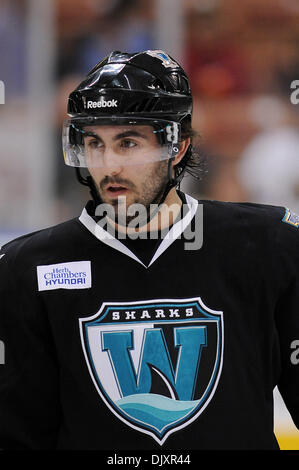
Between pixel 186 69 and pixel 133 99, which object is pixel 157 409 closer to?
pixel 133 99

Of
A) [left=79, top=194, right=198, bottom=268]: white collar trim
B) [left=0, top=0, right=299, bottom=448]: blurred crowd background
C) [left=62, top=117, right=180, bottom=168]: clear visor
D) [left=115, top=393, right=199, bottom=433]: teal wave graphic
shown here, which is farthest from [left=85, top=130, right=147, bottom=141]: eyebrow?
[left=0, top=0, right=299, bottom=448]: blurred crowd background

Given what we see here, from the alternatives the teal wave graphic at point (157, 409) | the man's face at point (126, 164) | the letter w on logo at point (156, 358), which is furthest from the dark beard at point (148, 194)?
the teal wave graphic at point (157, 409)

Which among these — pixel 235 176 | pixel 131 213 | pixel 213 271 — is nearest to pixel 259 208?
pixel 213 271

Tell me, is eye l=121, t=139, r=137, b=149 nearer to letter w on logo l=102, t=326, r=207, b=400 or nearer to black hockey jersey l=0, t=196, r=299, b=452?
black hockey jersey l=0, t=196, r=299, b=452

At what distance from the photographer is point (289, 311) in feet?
5.66

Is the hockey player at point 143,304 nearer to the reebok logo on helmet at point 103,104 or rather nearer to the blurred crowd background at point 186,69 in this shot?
the reebok logo on helmet at point 103,104

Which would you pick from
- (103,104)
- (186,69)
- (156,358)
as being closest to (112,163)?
(103,104)

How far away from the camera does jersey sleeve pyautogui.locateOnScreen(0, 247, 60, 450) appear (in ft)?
5.72

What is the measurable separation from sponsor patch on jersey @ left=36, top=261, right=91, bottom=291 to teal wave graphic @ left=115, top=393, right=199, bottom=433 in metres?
0.26

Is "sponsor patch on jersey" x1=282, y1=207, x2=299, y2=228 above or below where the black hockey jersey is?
above

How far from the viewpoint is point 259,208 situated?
6.04ft

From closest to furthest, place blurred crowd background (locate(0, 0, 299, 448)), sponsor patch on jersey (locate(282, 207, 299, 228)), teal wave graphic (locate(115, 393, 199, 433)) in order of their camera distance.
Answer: teal wave graphic (locate(115, 393, 199, 433)) → sponsor patch on jersey (locate(282, 207, 299, 228)) → blurred crowd background (locate(0, 0, 299, 448))

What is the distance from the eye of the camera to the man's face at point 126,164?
1.66 metres

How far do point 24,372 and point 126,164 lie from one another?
1.64 ft
